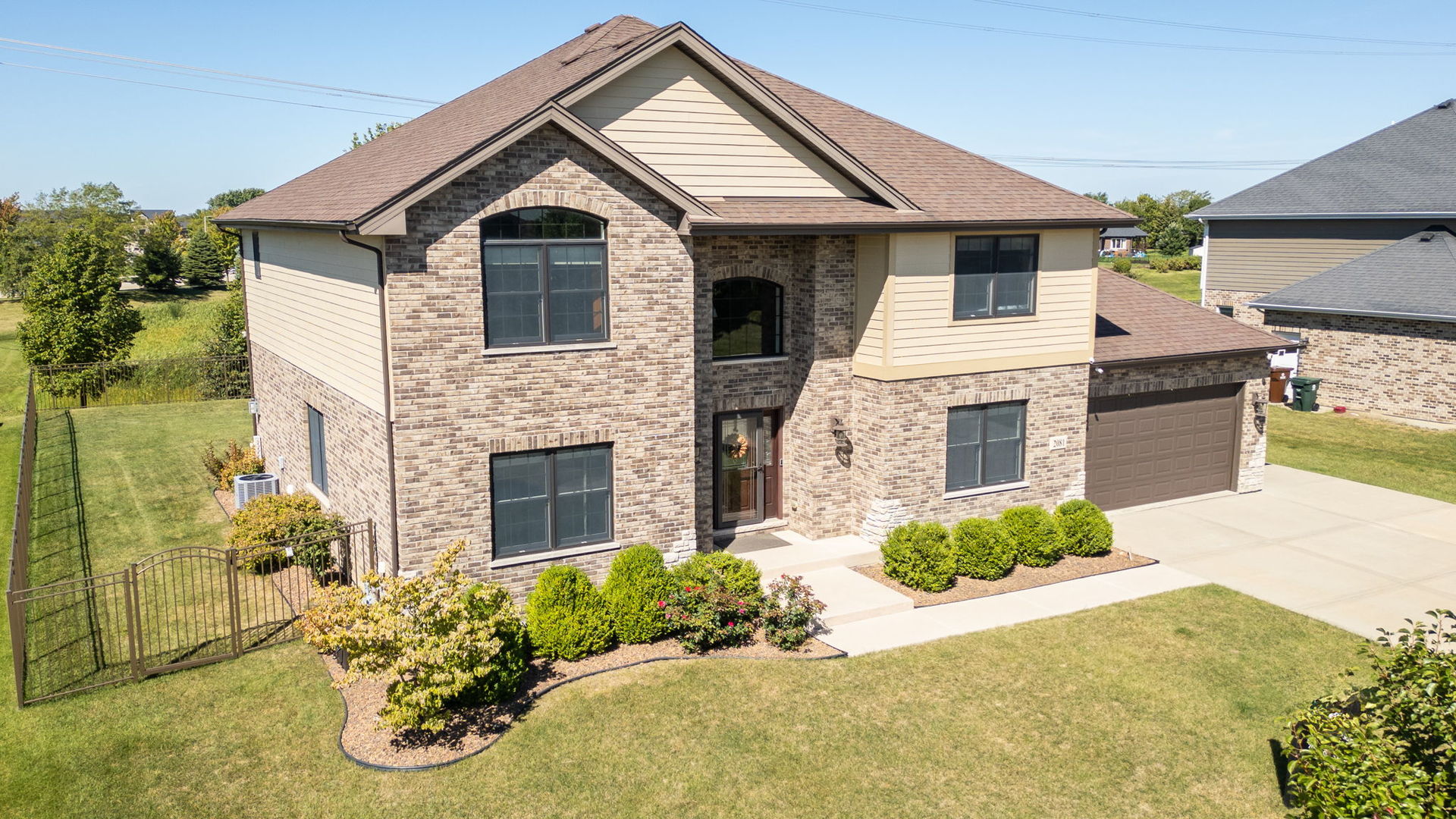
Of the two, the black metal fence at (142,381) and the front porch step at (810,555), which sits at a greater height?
the black metal fence at (142,381)

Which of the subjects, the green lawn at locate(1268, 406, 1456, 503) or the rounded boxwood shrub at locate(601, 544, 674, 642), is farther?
the green lawn at locate(1268, 406, 1456, 503)

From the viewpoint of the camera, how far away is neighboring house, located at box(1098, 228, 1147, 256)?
4011 inches

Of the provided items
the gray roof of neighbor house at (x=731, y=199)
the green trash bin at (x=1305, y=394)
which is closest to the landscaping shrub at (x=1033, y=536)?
the gray roof of neighbor house at (x=731, y=199)

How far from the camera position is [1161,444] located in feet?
69.2

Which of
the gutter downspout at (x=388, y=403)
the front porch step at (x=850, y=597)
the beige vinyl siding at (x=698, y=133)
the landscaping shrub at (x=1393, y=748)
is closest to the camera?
the landscaping shrub at (x=1393, y=748)

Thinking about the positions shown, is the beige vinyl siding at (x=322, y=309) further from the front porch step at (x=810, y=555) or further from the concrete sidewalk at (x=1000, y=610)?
the concrete sidewalk at (x=1000, y=610)

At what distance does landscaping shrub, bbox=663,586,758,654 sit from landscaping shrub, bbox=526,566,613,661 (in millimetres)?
947

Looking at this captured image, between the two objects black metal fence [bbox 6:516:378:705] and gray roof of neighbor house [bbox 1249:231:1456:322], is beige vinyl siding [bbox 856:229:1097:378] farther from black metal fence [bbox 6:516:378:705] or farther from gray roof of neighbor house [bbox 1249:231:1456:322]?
gray roof of neighbor house [bbox 1249:231:1456:322]

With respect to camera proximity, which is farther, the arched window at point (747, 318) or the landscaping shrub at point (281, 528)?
the arched window at point (747, 318)

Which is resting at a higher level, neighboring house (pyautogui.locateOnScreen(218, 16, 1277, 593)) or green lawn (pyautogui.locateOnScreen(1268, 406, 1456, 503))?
neighboring house (pyautogui.locateOnScreen(218, 16, 1277, 593))

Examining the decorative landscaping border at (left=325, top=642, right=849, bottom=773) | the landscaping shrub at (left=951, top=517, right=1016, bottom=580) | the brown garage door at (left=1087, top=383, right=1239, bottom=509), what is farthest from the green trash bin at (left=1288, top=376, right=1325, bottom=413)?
the decorative landscaping border at (left=325, top=642, right=849, bottom=773)

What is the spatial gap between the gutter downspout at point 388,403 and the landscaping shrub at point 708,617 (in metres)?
3.69

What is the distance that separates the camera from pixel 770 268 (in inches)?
679

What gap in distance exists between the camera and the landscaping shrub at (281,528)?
52.9 ft
